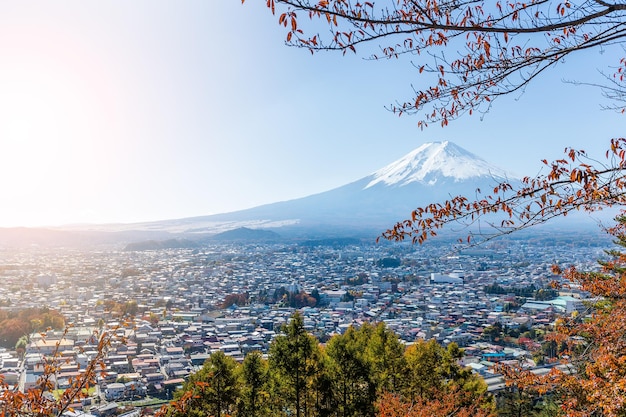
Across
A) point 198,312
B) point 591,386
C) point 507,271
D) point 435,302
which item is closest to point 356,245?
point 507,271

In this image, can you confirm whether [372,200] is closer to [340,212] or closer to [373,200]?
[373,200]

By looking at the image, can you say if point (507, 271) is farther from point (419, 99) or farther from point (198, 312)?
point (419, 99)

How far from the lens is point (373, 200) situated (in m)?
138

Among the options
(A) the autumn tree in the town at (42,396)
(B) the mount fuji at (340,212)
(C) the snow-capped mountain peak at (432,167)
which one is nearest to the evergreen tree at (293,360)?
(A) the autumn tree in the town at (42,396)

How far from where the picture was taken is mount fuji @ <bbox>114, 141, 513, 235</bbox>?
115 metres

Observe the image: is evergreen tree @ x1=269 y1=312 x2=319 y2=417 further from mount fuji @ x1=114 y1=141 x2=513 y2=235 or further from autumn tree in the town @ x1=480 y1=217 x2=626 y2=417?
mount fuji @ x1=114 y1=141 x2=513 y2=235

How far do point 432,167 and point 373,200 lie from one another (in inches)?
994

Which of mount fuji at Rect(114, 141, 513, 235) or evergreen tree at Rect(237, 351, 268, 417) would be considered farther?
mount fuji at Rect(114, 141, 513, 235)

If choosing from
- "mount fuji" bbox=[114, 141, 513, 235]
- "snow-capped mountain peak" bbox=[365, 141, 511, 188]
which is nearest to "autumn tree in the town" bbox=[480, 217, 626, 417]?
"mount fuji" bbox=[114, 141, 513, 235]

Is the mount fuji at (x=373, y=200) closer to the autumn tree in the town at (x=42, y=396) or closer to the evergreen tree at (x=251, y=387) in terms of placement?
the evergreen tree at (x=251, y=387)

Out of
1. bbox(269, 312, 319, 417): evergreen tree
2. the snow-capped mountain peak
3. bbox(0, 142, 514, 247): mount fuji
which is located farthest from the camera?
the snow-capped mountain peak

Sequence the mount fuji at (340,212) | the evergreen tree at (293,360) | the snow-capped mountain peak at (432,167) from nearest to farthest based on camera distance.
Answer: the evergreen tree at (293,360)
the mount fuji at (340,212)
the snow-capped mountain peak at (432,167)

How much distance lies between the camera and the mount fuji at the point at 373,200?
11475 cm

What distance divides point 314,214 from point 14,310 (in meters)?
112
